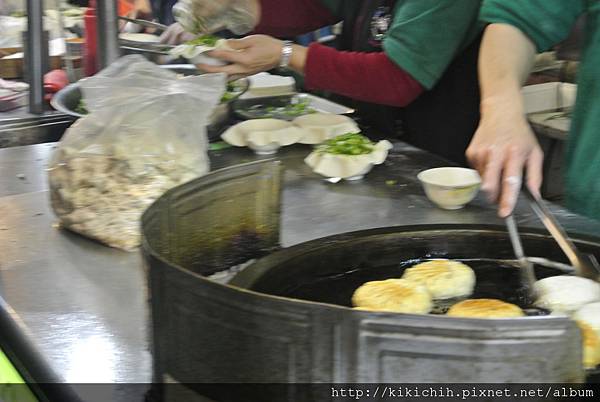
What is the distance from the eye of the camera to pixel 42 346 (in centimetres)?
126

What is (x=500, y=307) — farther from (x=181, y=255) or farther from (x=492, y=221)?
(x=492, y=221)

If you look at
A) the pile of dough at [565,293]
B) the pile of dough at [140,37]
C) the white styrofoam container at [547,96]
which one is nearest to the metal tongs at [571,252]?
the pile of dough at [565,293]

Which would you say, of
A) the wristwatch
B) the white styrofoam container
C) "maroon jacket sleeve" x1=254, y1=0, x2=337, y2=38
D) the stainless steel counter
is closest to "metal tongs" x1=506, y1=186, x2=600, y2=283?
the stainless steel counter

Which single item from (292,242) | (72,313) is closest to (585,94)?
(292,242)

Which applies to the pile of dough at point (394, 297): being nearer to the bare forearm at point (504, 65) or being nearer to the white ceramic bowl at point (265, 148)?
the bare forearm at point (504, 65)

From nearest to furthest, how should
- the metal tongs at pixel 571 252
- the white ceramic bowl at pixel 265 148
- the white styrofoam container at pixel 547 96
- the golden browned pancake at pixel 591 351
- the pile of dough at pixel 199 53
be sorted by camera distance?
the golden browned pancake at pixel 591 351 < the metal tongs at pixel 571 252 < the white ceramic bowl at pixel 265 148 < the pile of dough at pixel 199 53 < the white styrofoam container at pixel 547 96

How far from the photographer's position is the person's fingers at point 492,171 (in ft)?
4.46

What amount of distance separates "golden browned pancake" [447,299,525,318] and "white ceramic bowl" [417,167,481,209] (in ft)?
2.18

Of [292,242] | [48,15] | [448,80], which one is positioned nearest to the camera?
[292,242]

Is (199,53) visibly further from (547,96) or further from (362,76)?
(547,96)

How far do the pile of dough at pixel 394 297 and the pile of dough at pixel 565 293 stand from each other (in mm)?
174

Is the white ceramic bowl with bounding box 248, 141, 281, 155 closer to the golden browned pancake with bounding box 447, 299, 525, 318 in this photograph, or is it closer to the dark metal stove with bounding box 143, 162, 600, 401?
the dark metal stove with bounding box 143, 162, 600, 401

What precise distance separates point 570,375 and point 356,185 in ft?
3.97

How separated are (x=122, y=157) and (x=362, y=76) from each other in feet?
3.26
